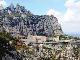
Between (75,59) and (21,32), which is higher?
(21,32)

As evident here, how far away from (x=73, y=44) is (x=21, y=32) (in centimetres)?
6730

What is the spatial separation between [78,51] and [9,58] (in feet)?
189

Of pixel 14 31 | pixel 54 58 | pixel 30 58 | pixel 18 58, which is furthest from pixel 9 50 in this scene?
pixel 14 31

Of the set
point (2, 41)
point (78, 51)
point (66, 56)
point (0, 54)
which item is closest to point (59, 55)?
point (66, 56)

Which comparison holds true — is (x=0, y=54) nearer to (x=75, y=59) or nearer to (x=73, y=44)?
(x=75, y=59)

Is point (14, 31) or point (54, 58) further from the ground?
point (14, 31)

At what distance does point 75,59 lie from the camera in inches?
4382

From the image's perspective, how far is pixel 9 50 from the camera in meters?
70.8

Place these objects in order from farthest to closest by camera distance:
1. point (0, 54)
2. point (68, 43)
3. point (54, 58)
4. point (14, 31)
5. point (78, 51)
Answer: point (14, 31) < point (68, 43) < point (78, 51) < point (54, 58) < point (0, 54)

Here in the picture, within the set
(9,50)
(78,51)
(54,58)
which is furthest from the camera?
(78,51)

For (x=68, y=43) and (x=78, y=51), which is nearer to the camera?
(x=78, y=51)

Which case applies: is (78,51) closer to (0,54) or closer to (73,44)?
(73,44)

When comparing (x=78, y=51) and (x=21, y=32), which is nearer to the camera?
(x=78, y=51)

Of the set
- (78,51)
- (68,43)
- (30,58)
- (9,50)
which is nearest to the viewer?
(9,50)
